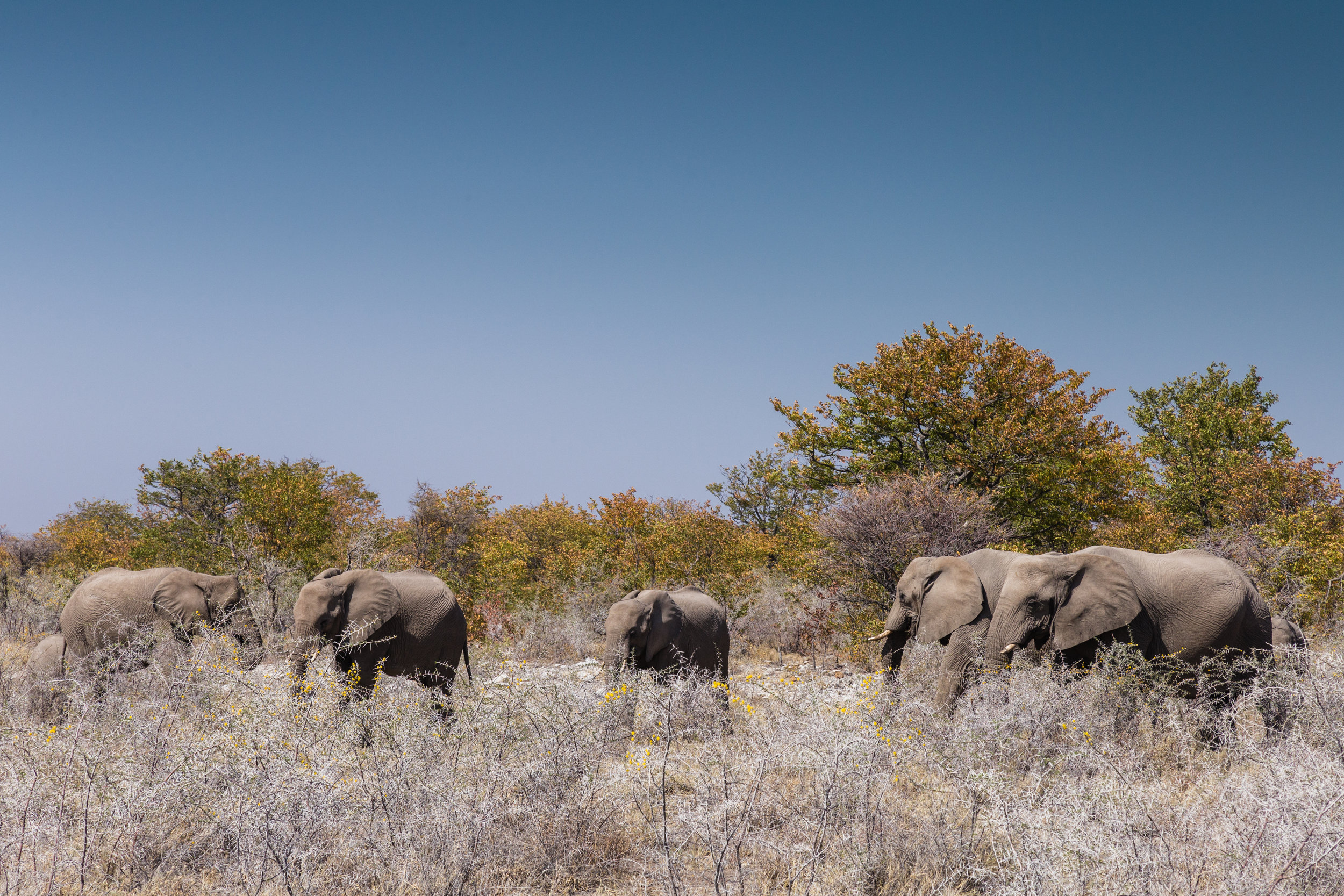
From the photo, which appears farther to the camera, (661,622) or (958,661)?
(661,622)

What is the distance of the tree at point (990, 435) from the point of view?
17094 millimetres

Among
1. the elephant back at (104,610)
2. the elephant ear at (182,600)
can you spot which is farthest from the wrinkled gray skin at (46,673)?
the elephant ear at (182,600)

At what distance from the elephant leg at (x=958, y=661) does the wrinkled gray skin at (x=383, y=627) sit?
6223mm

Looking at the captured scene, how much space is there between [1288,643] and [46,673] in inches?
723

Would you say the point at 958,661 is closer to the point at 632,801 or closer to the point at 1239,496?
the point at 632,801

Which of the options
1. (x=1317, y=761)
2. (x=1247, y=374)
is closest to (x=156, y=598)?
(x=1317, y=761)

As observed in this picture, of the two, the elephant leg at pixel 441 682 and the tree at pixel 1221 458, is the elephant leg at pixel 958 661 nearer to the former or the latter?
the elephant leg at pixel 441 682

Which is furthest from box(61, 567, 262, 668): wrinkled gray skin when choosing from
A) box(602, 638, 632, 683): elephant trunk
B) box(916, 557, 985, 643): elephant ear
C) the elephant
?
the elephant

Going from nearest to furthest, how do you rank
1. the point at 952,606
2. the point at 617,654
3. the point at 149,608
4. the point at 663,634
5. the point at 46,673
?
the point at 952,606
the point at 617,654
the point at 663,634
the point at 46,673
the point at 149,608

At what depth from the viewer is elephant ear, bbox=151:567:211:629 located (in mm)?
13164

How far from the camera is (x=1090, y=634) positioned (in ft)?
30.0

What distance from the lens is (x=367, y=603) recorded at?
412 inches

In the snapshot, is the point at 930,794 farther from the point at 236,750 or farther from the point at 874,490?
the point at 874,490

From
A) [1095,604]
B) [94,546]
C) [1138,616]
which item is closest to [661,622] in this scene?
[1095,604]
